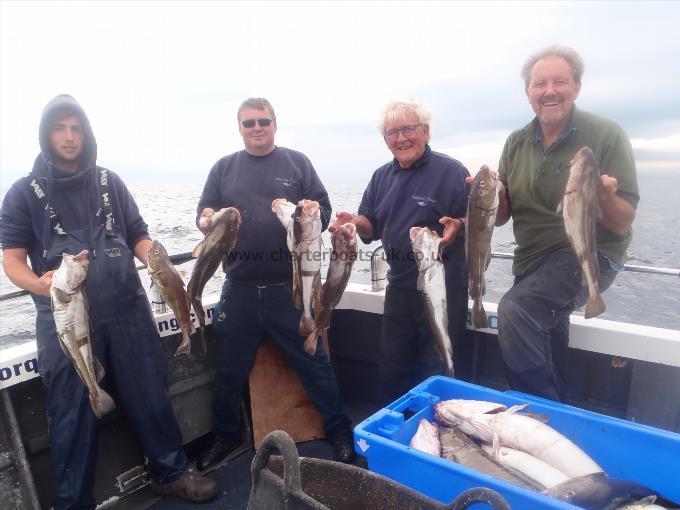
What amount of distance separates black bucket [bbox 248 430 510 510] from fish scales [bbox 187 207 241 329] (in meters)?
1.64

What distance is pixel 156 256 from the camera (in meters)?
3.14

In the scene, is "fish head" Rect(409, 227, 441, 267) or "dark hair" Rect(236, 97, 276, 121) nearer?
"fish head" Rect(409, 227, 441, 267)

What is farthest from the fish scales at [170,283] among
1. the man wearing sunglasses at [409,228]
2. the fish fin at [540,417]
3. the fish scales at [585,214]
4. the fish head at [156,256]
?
the fish scales at [585,214]

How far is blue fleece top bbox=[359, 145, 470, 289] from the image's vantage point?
11.7 ft

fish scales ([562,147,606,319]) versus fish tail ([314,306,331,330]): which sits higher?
fish scales ([562,147,606,319])

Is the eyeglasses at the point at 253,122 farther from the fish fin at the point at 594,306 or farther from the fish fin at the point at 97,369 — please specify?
the fish fin at the point at 594,306

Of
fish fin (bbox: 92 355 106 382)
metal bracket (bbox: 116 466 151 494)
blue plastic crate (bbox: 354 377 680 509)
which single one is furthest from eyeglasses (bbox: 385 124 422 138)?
metal bracket (bbox: 116 466 151 494)

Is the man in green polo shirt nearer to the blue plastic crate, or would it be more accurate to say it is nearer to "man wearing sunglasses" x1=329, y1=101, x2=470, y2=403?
the blue plastic crate

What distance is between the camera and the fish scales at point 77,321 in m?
2.80

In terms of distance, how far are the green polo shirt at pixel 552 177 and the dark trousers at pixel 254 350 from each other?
5.58ft

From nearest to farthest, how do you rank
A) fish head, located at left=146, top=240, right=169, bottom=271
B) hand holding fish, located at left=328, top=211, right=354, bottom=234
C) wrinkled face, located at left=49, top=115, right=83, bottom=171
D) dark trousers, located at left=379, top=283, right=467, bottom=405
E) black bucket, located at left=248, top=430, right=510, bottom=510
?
1. black bucket, located at left=248, top=430, right=510, bottom=510
2. fish head, located at left=146, top=240, right=169, bottom=271
3. wrinkled face, located at left=49, top=115, right=83, bottom=171
4. hand holding fish, located at left=328, top=211, right=354, bottom=234
5. dark trousers, located at left=379, top=283, right=467, bottom=405

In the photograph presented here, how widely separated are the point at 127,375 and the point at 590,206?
120 inches

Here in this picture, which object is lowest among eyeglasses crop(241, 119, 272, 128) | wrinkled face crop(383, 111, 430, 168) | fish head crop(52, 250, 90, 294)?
fish head crop(52, 250, 90, 294)

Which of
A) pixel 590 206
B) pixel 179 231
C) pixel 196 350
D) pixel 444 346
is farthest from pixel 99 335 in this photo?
pixel 179 231
